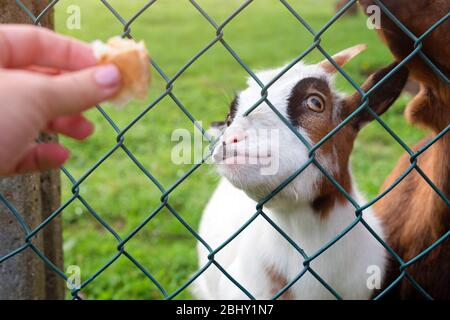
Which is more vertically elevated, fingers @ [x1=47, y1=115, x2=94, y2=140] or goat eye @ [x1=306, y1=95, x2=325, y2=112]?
goat eye @ [x1=306, y1=95, x2=325, y2=112]

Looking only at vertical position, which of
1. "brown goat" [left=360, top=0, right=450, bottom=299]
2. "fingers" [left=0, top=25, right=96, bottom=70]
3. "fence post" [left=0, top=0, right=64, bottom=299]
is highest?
"fence post" [left=0, top=0, right=64, bottom=299]

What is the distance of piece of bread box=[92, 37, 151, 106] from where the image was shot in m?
1.40

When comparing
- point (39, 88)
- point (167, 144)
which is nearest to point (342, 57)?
point (39, 88)

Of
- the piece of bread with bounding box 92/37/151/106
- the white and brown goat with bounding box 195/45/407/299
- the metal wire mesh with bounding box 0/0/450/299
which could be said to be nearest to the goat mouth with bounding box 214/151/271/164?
the white and brown goat with bounding box 195/45/407/299

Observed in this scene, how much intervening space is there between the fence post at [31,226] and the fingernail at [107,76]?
122 centimetres

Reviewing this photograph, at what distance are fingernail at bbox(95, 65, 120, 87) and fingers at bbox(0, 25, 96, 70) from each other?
0.14 meters

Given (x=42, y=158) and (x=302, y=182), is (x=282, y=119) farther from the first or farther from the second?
(x=42, y=158)

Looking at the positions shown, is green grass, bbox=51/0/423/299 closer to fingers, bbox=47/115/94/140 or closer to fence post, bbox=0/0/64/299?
fence post, bbox=0/0/64/299

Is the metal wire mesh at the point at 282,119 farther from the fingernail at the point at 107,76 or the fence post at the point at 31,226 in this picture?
the fingernail at the point at 107,76

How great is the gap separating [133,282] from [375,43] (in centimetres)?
758

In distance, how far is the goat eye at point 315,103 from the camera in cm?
247

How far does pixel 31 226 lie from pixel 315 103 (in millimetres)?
1234

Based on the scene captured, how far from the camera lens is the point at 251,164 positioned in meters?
2.19

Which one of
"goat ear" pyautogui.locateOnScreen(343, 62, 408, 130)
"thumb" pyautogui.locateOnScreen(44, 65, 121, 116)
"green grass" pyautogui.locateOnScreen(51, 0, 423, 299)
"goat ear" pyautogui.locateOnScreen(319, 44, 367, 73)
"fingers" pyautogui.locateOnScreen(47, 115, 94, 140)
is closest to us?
"thumb" pyautogui.locateOnScreen(44, 65, 121, 116)
